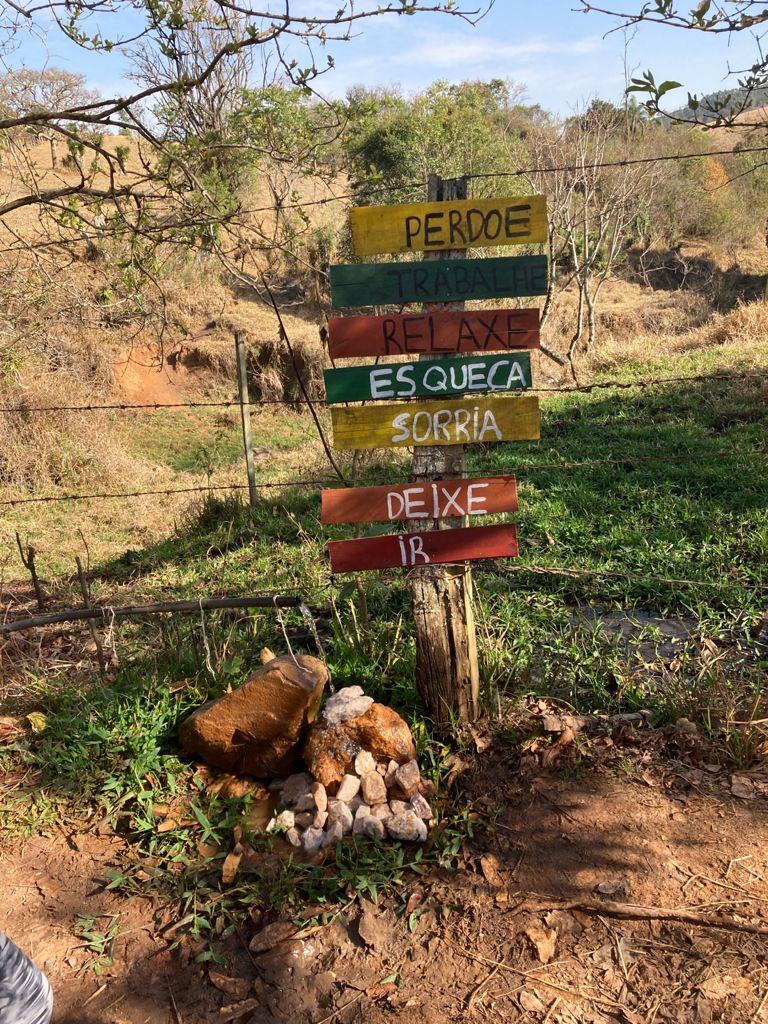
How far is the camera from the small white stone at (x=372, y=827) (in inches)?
102

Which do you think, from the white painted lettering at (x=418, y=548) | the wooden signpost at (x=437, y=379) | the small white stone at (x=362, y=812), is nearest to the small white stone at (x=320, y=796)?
the small white stone at (x=362, y=812)

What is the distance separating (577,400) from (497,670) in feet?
20.9

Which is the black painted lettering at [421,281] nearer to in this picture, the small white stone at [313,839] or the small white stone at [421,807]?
the small white stone at [421,807]

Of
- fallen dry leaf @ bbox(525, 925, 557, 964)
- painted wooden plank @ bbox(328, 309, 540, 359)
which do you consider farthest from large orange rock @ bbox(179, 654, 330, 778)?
painted wooden plank @ bbox(328, 309, 540, 359)

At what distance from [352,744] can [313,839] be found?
14.2 inches

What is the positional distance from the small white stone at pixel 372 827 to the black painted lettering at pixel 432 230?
204 centimetres

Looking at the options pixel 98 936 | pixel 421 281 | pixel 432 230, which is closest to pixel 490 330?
pixel 421 281

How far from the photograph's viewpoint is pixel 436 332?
105 inches

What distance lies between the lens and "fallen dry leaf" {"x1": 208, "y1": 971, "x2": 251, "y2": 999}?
216cm

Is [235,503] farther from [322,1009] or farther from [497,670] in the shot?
[322,1009]

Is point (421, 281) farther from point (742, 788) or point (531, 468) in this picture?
point (742, 788)

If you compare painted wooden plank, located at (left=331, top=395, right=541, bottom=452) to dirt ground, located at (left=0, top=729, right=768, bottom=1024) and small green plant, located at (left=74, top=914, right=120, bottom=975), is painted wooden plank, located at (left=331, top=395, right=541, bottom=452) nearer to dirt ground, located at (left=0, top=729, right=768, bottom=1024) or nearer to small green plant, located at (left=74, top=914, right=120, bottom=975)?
dirt ground, located at (left=0, top=729, right=768, bottom=1024)

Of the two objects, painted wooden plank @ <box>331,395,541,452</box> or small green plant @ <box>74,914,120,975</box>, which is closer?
small green plant @ <box>74,914,120,975</box>

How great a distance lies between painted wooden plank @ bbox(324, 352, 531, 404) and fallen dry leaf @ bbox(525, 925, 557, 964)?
5.76 feet
